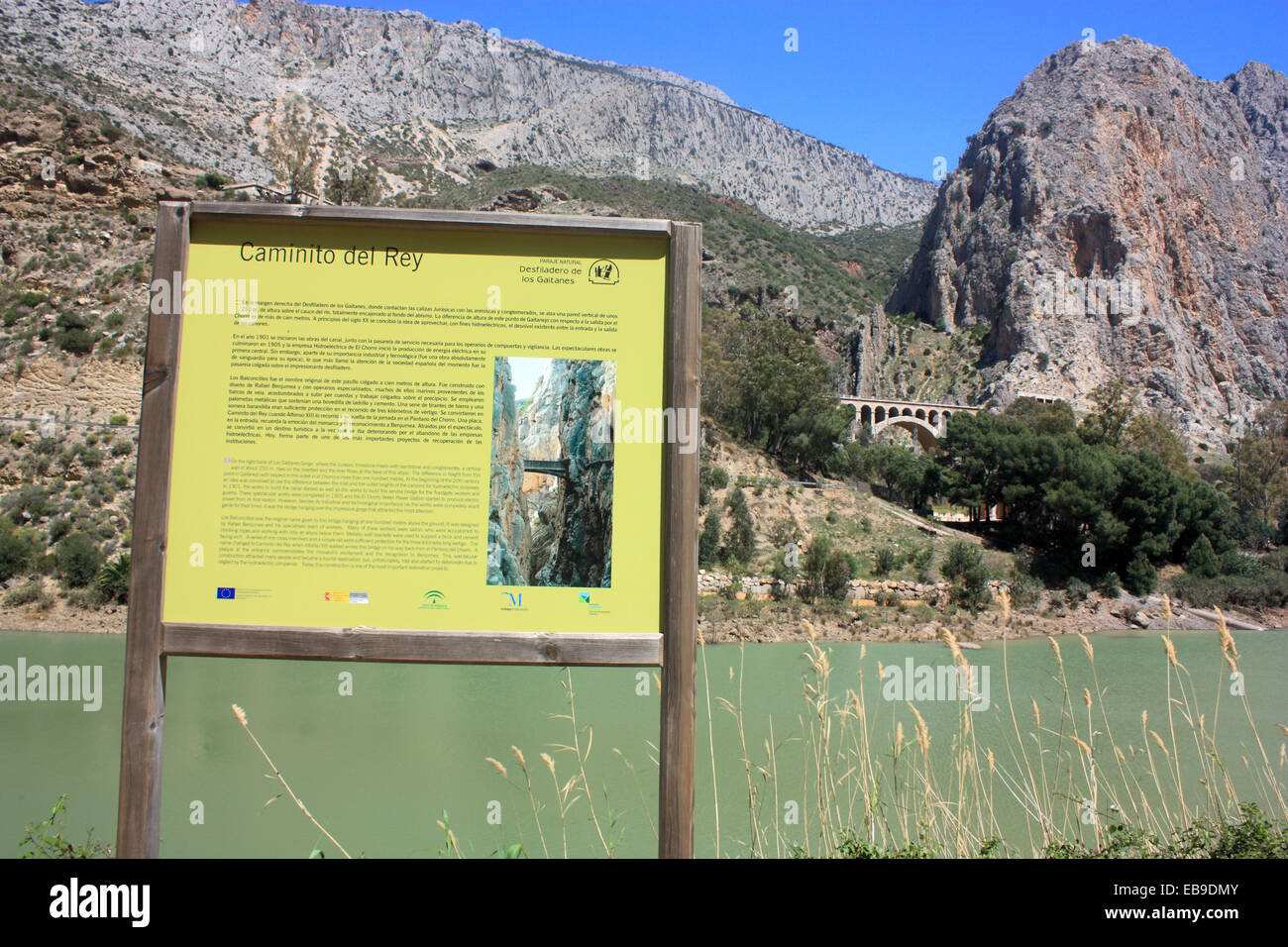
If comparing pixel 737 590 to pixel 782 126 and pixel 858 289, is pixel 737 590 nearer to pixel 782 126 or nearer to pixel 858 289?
pixel 858 289

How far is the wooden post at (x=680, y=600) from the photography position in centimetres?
231

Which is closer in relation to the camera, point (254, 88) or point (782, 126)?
point (254, 88)

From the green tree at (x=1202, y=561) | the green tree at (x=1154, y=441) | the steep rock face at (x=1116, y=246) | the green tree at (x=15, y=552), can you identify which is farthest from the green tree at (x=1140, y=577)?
the steep rock face at (x=1116, y=246)

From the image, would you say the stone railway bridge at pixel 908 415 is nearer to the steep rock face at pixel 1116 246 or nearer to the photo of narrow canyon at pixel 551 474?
the steep rock face at pixel 1116 246

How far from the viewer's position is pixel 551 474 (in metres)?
2.43

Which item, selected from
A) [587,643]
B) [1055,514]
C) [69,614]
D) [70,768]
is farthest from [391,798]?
[1055,514]

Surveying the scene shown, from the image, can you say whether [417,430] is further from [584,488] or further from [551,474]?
[584,488]

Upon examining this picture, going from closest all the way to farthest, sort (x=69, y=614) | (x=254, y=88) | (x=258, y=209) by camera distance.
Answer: (x=258, y=209) < (x=69, y=614) < (x=254, y=88)

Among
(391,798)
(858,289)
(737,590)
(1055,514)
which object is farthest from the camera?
(858,289)

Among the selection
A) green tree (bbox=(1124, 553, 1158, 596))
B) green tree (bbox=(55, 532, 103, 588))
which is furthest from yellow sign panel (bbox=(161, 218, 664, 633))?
green tree (bbox=(1124, 553, 1158, 596))

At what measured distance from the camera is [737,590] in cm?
1856

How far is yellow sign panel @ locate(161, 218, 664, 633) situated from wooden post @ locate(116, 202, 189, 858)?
1.7 inches

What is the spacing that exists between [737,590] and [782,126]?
132 m

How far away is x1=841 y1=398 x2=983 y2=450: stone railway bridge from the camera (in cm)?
5256
